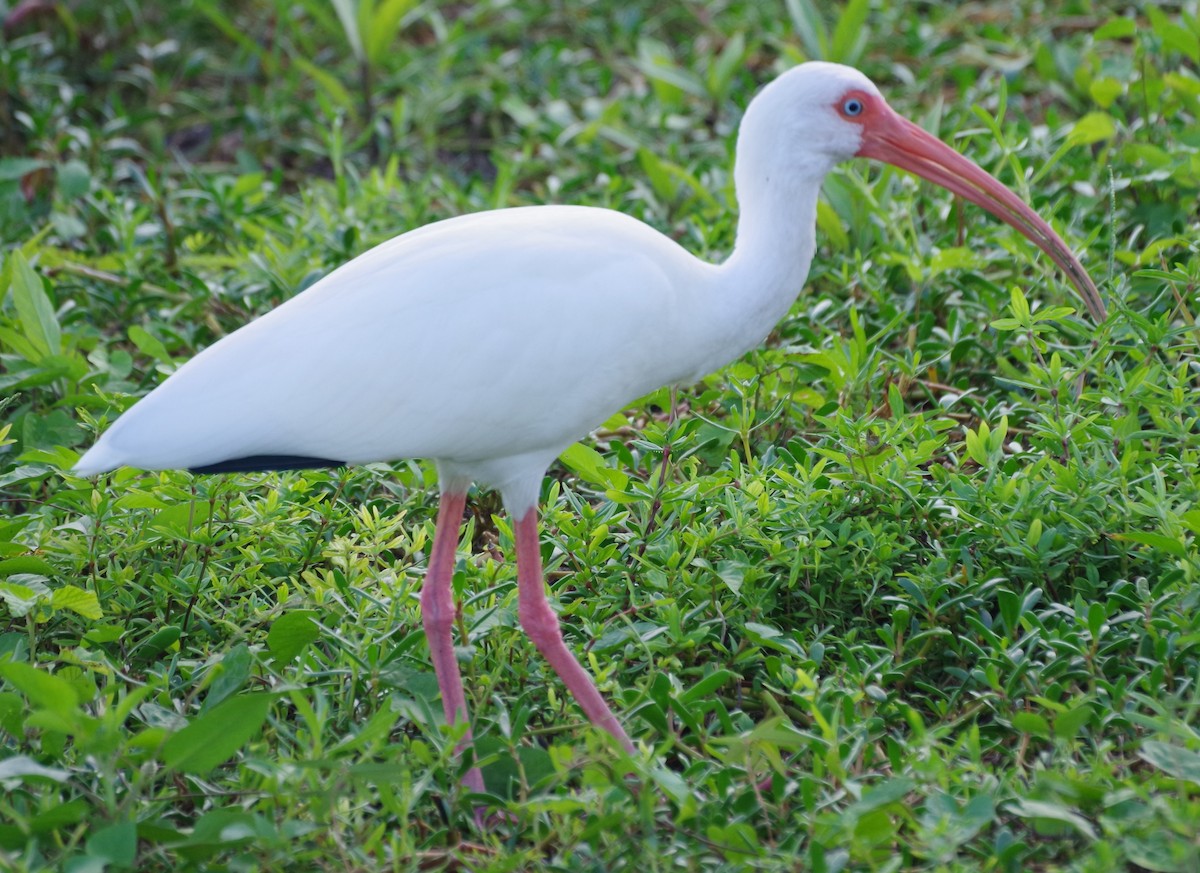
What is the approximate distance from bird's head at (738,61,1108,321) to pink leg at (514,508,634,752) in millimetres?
1034

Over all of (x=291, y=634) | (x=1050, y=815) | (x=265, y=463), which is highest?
(x=265, y=463)

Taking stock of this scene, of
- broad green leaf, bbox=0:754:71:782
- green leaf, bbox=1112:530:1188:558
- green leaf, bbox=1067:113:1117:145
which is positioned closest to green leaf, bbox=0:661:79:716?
broad green leaf, bbox=0:754:71:782

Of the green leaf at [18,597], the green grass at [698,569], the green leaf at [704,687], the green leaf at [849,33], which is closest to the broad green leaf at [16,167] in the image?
the green grass at [698,569]

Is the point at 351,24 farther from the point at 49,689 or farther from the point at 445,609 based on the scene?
the point at 49,689

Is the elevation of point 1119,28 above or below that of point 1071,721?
above

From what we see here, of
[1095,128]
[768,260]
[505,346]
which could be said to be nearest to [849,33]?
[1095,128]

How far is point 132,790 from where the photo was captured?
2902 millimetres

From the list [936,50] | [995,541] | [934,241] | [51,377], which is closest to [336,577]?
[51,377]

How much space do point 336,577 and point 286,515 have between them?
1.32 feet

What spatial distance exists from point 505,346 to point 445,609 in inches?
26.6

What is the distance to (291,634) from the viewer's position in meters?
3.53

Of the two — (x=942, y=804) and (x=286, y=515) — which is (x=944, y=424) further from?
(x=286, y=515)

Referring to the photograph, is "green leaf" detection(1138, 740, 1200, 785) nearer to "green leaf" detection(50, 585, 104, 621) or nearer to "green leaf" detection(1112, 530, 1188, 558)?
"green leaf" detection(1112, 530, 1188, 558)

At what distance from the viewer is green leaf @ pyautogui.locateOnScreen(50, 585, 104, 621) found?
3574 millimetres
